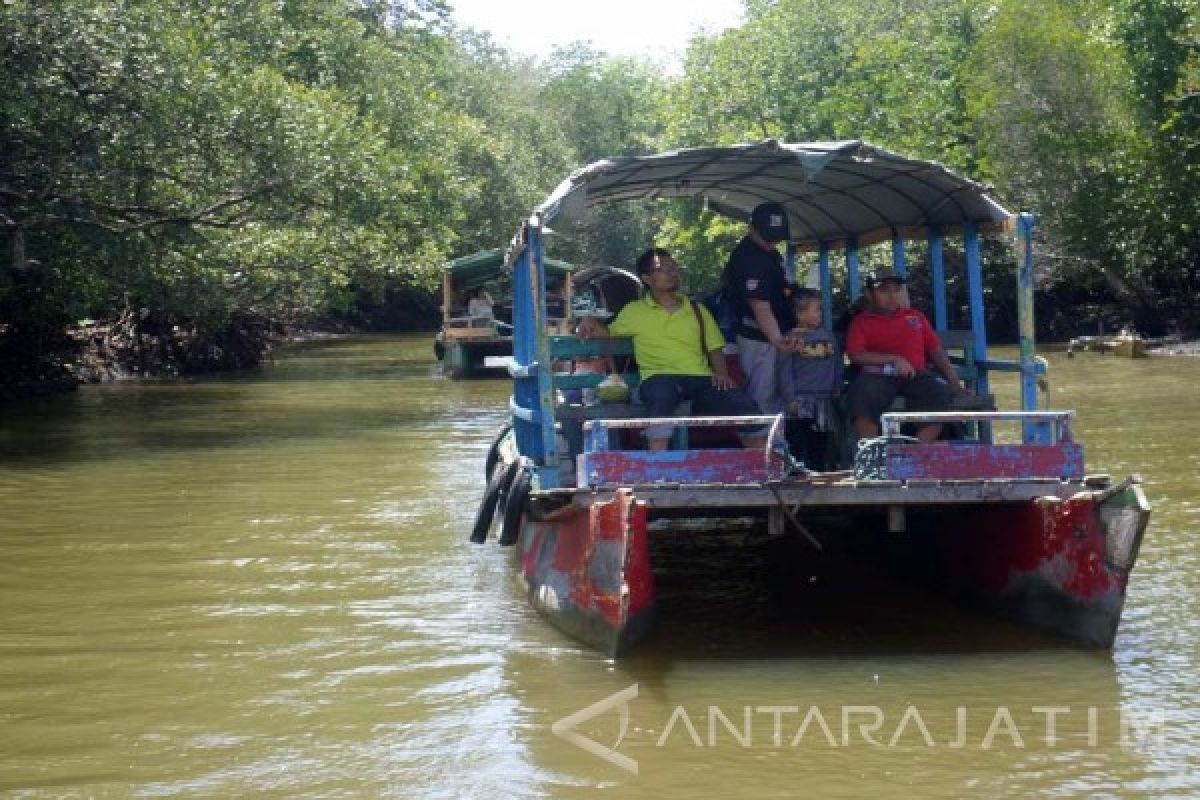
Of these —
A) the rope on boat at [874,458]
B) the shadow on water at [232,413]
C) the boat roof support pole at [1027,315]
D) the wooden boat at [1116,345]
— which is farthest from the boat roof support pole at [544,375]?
the wooden boat at [1116,345]

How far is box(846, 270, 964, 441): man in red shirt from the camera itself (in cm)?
906

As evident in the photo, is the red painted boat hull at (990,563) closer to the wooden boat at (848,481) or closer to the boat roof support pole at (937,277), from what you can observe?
the wooden boat at (848,481)

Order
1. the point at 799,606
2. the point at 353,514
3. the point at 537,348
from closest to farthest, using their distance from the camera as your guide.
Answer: the point at 537,348 → the point at 799,606 → the point at 353,514

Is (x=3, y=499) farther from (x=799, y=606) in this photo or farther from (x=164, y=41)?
(x=799, y=606)

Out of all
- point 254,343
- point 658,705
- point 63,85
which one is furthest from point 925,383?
point 254,343

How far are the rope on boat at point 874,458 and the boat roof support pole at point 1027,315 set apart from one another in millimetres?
1253

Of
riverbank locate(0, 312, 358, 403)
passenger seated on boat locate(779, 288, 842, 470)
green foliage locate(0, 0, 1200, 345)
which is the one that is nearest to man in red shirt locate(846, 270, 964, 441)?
passenger seated on boat locate(779, 288, 842, 470)

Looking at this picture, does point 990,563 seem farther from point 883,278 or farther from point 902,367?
point 883,278

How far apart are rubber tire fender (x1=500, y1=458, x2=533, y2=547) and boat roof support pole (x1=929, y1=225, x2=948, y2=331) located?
9.62ft

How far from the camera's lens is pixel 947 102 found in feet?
122

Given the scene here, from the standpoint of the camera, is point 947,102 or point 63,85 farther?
point 947,102

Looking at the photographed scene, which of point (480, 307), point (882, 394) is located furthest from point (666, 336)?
point (480, 307)

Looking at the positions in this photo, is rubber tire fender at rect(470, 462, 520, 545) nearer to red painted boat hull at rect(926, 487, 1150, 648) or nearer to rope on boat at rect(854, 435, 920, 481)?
rope on boat at rect(854, 435, 920, 481)

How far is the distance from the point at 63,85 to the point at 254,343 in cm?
1605
